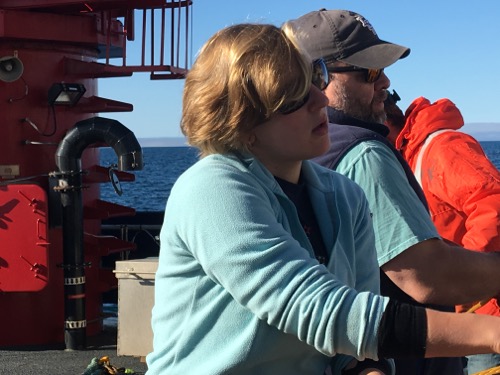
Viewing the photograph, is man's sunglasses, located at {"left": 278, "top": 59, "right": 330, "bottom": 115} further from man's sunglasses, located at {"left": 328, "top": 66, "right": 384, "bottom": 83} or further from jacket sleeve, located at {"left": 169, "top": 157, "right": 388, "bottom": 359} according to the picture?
man's sunglasses, located at {"left": 328, "top": 66, "right": 384, "bottom": 83}

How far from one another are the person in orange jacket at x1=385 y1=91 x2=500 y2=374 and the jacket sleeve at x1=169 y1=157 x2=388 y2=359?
2.05 meters

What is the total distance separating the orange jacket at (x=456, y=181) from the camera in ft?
13.2

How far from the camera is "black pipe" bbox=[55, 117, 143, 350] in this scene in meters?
9.03

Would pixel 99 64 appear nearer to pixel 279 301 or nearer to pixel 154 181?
pixel 279 301

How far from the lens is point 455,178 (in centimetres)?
414

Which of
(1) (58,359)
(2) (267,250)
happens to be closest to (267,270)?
(2) (267,250)

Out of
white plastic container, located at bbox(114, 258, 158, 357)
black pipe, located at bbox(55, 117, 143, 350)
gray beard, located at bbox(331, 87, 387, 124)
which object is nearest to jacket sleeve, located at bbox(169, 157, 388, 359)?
gray beard, located at bbox(331, 87, 387, 124)

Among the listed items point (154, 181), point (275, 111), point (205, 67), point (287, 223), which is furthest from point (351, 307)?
point (154, 181)

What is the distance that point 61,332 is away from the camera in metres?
9.63

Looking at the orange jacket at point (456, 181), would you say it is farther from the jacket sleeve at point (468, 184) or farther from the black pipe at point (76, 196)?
the black pipe at point (76, 196)

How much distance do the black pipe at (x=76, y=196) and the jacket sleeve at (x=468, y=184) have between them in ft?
17.0

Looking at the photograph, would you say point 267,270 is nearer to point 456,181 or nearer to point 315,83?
point 315,83

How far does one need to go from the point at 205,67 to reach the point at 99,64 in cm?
794

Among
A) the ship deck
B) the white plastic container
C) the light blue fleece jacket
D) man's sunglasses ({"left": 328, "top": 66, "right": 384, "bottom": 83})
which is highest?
man's sunglasses ({"left": 328, "top": 66, "right": 384, "bottom": 83})
